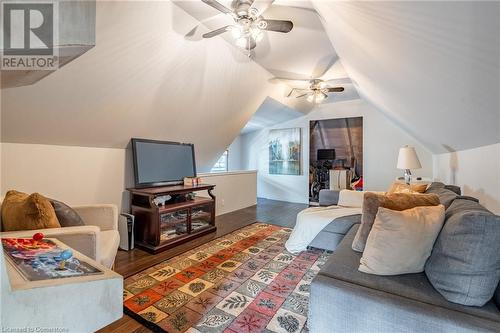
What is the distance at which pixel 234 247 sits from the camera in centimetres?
307

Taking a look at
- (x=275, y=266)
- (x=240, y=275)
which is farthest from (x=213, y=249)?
(x=275, y=266)

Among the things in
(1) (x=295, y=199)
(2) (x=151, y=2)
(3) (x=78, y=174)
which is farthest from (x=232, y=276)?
(1) (x=295, y=199)

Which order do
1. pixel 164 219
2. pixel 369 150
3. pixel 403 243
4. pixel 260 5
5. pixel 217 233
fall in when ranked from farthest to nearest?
pixel 369 150 < pixel 217 233 < pixel 164 219 < pixel 260 5 < pixel 403 243

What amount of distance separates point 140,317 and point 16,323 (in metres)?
1.19

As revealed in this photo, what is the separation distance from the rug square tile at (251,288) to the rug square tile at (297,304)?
0.26m

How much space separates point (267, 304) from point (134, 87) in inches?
100

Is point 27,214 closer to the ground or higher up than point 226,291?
higher up

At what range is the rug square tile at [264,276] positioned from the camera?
2238 mm

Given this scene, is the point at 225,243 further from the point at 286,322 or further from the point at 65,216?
the point at 65,216

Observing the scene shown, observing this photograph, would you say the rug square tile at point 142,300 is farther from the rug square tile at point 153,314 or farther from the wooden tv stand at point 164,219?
the wooden tv stand at point 164,219

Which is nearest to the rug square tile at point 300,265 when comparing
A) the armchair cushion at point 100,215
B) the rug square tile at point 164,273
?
the rug square tile at point 164,273

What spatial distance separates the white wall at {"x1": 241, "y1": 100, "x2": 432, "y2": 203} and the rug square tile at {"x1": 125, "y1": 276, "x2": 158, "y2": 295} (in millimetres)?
4718

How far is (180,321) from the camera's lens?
1.67 metres

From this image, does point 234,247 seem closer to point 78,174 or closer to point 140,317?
point 140,317
